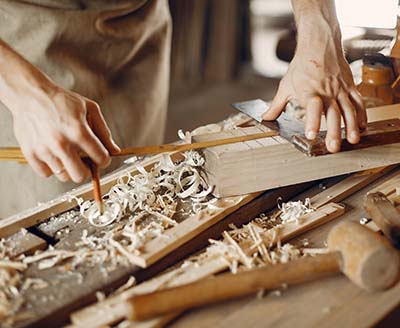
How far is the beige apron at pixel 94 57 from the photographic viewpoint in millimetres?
1690

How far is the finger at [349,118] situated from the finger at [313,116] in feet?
0.23

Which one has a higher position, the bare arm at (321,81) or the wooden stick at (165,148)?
the bare arm at (321,81)

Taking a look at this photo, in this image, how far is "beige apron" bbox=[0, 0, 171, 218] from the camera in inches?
66.6

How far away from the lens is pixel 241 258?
1.08 m

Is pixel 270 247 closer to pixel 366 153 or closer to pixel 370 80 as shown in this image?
pixel 366 153

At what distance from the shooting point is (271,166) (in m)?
1.31

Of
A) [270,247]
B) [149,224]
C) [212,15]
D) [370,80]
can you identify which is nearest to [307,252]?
[270,247]

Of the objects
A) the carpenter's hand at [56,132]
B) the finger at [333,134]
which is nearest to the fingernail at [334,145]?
the finger at [333,134]

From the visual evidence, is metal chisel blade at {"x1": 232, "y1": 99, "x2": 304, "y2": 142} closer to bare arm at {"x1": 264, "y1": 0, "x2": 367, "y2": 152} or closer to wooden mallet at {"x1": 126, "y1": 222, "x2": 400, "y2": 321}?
bare arm at {"x1": 264, "y1": 0, "x2": 367, "y2": 152}

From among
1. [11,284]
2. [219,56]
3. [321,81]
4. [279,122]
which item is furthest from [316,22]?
[219,56]

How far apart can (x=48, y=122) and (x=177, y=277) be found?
39cm

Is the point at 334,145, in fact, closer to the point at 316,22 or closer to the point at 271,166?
the point at 271,166

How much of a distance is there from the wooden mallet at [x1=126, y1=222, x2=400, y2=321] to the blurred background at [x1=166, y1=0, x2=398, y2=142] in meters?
3.38

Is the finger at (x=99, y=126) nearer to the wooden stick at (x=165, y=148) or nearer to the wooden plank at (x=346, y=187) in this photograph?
the wooden stick at (x=165, y=148)
